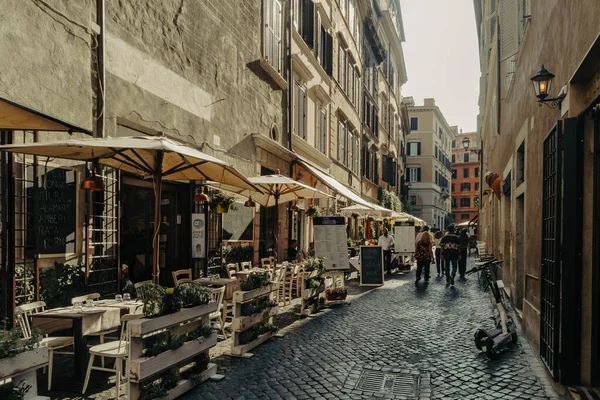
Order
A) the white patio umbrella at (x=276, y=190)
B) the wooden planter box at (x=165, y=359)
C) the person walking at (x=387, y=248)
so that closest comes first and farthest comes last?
the wooden planter box at (x=165, y=359), the white patio umbrella at (x=276, y=190), the person walking at (x=387, y=248)

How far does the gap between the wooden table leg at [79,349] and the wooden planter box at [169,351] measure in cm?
96

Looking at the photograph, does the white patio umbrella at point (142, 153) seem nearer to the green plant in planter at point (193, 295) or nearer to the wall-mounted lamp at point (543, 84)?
the green plant in planter at point (193, 295)

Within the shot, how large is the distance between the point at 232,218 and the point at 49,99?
580cm

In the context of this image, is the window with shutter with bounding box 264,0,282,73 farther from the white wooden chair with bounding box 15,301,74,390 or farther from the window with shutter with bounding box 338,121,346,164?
the white wooden chair with bounding box 15,301,74,390

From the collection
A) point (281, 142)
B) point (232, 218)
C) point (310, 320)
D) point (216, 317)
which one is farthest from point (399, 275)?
point (216, 317)

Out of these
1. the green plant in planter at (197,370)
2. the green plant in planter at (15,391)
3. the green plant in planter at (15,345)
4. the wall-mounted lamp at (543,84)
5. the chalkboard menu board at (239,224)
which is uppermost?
the wall-mounted lamp at (543,84)

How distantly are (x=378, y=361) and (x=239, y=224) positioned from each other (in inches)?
262

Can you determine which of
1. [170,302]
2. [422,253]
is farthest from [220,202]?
[422,253]

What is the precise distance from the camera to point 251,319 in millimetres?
6711

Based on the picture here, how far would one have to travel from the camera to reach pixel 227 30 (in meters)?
11.3

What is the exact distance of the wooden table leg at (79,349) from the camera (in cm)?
524

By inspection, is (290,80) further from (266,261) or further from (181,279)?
(181,279)

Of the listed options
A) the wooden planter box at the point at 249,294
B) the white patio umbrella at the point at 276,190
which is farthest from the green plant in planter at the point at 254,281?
the white patio umbrella at the point at 276,190

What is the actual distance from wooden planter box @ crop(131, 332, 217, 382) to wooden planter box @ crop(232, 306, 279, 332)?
814 mm
